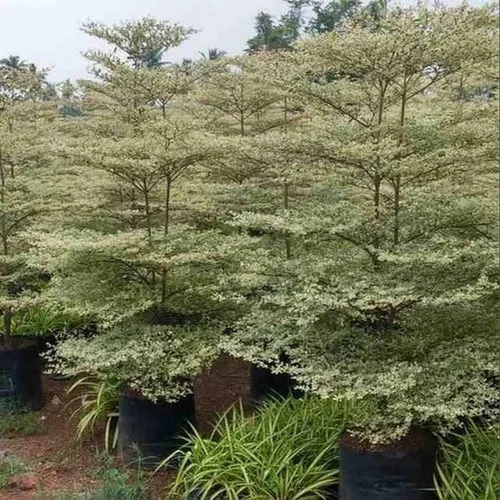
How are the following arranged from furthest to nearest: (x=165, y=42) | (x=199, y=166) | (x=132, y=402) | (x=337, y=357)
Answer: (x=199, y=166) < (x=165, y=42) < (x=132, y=402) < (x=337, y=357)

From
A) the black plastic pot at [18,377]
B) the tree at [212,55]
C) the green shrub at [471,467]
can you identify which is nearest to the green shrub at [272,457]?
the green shrub at [471,467]

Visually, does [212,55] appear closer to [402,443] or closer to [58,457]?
[58,457]

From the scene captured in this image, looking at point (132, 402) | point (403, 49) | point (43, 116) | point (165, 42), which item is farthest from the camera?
point (43, 116)

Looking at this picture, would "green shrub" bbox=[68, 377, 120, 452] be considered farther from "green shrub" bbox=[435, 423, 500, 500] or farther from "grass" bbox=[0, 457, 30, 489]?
"green shrub" bbox=[435, 423, 500, 500]

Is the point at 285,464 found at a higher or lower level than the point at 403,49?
lower

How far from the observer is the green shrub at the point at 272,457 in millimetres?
3434

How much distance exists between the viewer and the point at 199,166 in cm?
536

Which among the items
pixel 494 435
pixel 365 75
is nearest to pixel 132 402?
pixel 494 435

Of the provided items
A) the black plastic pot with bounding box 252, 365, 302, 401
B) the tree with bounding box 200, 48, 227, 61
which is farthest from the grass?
the tree with bounding box 200, 48, 227, 61

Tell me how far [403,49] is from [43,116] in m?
7.39

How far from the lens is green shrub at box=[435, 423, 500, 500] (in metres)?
3.08

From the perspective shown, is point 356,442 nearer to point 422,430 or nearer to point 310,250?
point 422,430

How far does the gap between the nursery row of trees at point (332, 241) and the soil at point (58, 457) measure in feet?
1.99

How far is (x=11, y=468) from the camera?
4309mm
